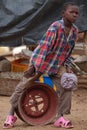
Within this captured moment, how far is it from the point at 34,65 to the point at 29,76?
0.21 m

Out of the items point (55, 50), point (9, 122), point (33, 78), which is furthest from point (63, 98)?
point (9, 122)

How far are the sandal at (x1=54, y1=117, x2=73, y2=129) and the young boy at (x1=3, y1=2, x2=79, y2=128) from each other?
142 mm

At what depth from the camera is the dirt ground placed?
6.10 m

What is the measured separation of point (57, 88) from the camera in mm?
6039

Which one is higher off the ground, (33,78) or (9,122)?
(33,78)

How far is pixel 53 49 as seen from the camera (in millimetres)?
5766

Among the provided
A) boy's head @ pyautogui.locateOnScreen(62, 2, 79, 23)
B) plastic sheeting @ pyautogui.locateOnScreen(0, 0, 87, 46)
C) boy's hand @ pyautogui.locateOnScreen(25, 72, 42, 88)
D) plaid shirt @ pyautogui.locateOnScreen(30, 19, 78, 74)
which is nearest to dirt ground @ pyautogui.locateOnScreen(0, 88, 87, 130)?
boy's hand @ pyautogui.locateOnScreen(25, 72, 42, 88)

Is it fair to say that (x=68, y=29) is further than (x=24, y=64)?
No

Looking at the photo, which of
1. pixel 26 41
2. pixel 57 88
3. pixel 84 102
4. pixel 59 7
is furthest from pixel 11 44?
pixel 57 88

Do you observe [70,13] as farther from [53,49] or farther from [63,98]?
[63,98]

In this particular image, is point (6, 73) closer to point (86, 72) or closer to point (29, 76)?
point (86, 72)

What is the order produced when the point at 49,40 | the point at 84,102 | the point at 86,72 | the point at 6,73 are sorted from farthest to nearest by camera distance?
the point at 86,72
the point at 6,73
the point at 84,102
the point at 49,40

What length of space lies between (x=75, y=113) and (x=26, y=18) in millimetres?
2224

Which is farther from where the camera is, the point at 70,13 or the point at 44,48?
the point at 70,13
